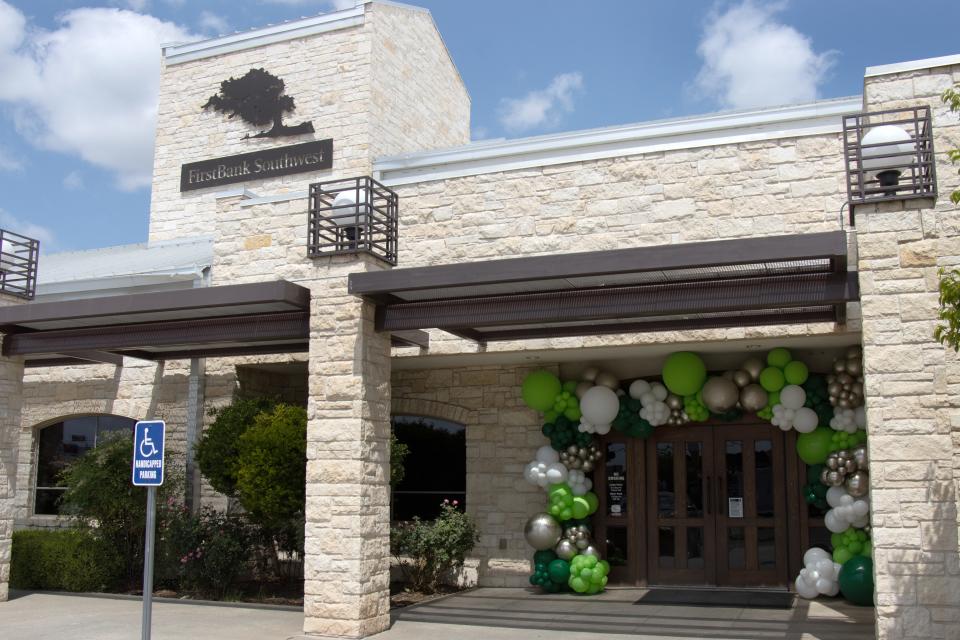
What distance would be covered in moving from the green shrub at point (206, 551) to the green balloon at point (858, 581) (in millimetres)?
8151

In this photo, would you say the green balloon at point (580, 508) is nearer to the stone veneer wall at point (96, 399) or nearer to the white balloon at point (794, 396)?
the white balloon at point (794, 396)

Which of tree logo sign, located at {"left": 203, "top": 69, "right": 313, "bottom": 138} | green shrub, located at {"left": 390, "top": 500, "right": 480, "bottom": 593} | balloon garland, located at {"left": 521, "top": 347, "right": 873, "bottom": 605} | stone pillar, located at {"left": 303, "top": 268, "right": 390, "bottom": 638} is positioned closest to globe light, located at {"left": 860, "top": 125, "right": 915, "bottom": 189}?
balloon garland, located at {"left": 521, "top": 347, "right": 873, "bottom": 605}

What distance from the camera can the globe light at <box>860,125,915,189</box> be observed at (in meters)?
8.47

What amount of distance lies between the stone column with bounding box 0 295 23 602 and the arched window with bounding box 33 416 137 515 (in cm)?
338

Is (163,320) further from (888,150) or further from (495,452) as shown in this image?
(888,150)

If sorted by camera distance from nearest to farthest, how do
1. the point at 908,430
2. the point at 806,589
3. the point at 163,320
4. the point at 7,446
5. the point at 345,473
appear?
1. the point at 908,430
2. the point at 345,473
3. the point at 163,320
4. the point at 806,589
5. the point at 7,446

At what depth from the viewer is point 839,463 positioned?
12078mm

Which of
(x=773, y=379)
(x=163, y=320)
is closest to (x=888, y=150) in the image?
(x=773, y=379)

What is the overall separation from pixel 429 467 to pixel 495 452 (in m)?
1.41

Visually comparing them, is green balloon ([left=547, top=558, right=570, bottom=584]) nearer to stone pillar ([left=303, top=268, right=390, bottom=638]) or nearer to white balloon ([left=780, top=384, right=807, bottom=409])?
stone pillar ([left=303, top=268, right=390, bottom=638])

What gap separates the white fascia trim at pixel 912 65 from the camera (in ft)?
33.4

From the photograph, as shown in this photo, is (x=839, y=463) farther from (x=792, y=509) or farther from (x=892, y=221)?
(x=892, y=221)

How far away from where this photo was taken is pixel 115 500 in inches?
537

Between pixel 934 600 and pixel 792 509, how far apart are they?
536 cm
